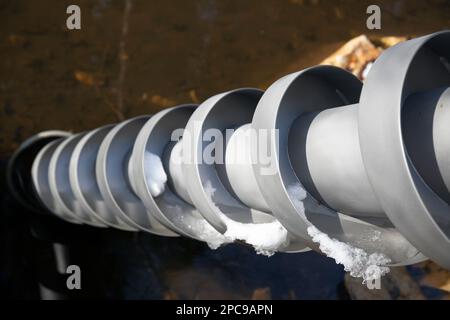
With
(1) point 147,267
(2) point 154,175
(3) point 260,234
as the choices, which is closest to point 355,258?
(3) point 260,234

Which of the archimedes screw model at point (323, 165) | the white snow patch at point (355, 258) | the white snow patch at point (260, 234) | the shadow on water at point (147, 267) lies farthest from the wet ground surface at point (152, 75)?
the white snow patch at point (355, 258)

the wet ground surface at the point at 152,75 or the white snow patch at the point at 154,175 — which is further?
the wet ground surface at the point at 152,75

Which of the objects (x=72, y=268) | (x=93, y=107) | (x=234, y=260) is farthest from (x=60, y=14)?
(x=234, y=260)

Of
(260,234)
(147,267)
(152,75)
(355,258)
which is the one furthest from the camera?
(152,75)

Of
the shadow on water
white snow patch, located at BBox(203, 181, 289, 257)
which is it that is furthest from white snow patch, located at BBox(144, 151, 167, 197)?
the shadow on water

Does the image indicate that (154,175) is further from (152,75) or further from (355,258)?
(152,75)

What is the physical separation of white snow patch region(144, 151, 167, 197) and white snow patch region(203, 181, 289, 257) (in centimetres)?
53

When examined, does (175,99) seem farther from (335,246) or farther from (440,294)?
(335,246)

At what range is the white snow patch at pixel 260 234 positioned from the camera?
170cm

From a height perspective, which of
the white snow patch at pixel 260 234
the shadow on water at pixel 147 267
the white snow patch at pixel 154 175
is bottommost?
the shadow on water at pixel 147 267

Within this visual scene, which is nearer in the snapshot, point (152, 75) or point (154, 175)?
point (154, 175)

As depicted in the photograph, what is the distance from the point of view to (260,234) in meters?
1.74

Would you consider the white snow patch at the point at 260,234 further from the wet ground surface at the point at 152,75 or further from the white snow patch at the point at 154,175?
the wet ground surface at the point at 152,75

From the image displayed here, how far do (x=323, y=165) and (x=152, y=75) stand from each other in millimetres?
4142
